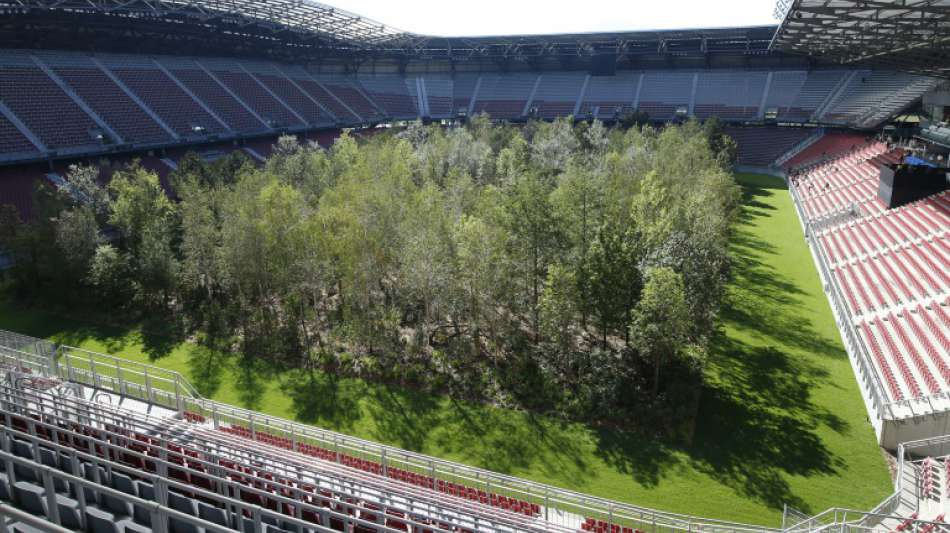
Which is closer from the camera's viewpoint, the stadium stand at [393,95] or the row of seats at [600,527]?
the row of seats at [600,527]

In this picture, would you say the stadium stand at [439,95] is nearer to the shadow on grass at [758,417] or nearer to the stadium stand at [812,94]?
the stadium stand at [812,94]

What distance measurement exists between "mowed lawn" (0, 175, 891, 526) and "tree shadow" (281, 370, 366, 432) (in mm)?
53

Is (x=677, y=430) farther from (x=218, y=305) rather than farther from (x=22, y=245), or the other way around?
(x=22, y=245)

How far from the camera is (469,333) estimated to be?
75.7ft

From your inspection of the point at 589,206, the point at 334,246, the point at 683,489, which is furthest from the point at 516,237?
the point at 683,489

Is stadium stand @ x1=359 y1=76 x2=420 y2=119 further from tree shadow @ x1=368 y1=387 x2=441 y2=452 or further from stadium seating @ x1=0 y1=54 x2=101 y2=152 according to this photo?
tree shadow @ x1=368 y1=387 x2=441 y2=452

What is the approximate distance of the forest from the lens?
19.2 metres

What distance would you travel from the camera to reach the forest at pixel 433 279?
1923cm

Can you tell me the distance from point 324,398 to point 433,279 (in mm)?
5479

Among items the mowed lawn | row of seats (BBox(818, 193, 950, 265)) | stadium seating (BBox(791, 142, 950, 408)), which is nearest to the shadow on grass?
the mowed lawn

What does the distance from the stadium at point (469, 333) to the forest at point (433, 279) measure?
5.2 inches

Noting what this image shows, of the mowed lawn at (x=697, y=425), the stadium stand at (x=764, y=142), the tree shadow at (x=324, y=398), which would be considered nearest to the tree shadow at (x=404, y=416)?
the mowed lawn at (x=697, y=425)

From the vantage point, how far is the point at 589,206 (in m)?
22.3

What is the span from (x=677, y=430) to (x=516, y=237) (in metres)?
8.39
